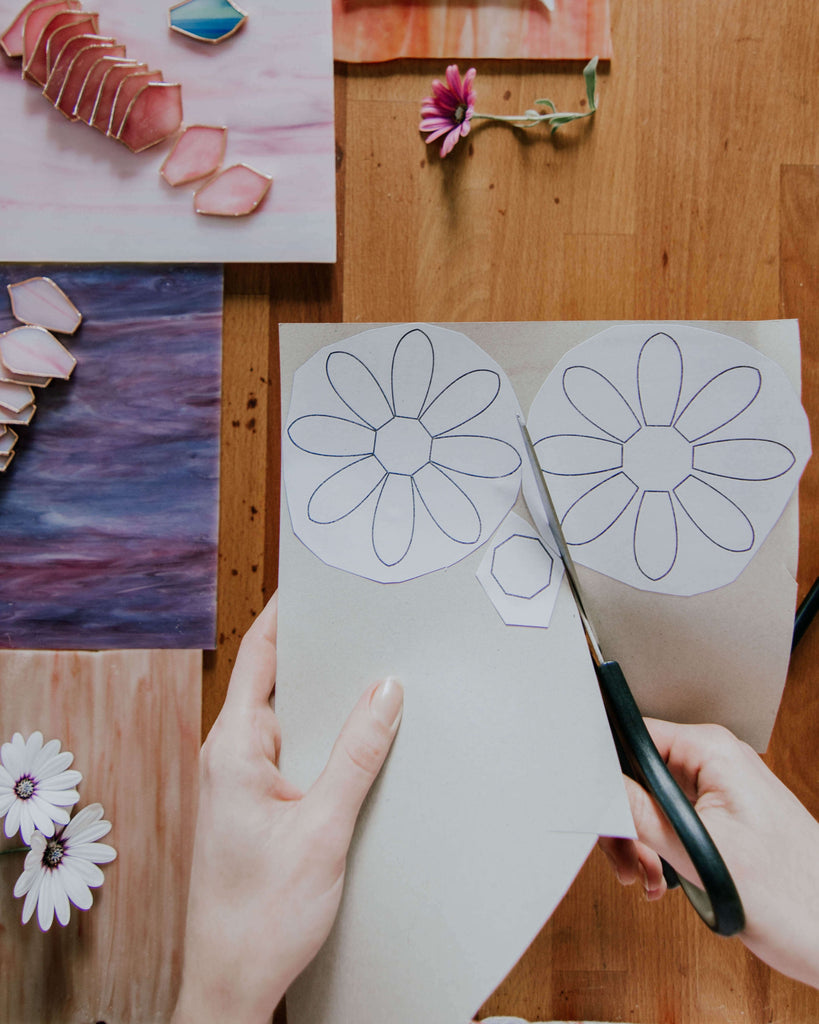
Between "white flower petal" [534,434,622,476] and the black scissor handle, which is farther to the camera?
"white flower petal" [534,434,622,476]

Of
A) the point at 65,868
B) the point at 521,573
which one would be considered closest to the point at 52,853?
the point at 65,868

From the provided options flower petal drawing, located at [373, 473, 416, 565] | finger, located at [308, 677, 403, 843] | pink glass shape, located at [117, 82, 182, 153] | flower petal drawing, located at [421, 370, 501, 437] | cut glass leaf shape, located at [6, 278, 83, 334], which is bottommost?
finger, located at [308, 677, 403, 843]

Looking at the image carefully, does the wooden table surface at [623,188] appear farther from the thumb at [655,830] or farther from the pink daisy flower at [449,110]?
the thumb at [655,830]

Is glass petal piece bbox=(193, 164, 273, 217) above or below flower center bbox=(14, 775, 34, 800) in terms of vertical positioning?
above

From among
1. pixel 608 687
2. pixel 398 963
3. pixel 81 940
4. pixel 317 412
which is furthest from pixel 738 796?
pixel 81 940

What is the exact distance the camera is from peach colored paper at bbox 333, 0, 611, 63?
528mm

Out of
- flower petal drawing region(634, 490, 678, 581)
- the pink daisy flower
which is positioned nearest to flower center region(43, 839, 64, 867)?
flower petal drawing region(634, 490, 678, 581)

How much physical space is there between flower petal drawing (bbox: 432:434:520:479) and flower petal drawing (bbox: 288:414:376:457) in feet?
0.17

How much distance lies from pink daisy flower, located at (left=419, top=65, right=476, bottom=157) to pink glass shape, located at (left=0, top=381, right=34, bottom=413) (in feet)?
1.21

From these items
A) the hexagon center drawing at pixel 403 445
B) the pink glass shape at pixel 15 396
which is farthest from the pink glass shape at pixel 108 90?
the hexagon center drawing at pixel 403 445

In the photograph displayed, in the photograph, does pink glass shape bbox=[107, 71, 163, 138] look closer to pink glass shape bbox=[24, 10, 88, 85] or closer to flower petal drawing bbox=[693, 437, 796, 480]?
pink glass shape bbox=[24, 10, 88, 85]

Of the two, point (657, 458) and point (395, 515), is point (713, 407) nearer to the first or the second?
point (657, 458)

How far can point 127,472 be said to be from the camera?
540 mm

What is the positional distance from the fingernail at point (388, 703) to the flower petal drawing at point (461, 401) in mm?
184
